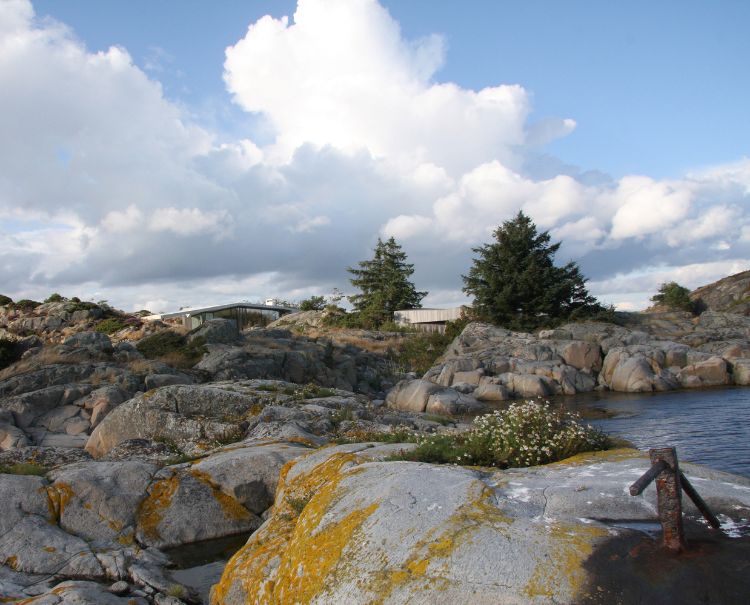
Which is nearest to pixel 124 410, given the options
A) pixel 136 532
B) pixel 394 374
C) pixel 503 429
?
pixel 136 532

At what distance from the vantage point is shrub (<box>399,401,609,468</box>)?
8289mm

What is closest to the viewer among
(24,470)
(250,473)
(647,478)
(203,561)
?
(647,478)

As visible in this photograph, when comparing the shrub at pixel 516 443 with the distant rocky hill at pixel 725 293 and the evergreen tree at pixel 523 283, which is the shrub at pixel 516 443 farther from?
the distant rocky hill at pixel 725 293

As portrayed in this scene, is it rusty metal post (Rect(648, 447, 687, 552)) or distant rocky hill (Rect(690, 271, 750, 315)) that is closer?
rusty metal post (Rect(648, 447, 687, 552))

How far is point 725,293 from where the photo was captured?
6994 centimetres

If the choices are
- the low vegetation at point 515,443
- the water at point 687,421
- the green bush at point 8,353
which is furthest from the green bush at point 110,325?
the low vegetation at point 515,443

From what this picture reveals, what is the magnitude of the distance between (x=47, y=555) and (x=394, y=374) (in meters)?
38.5

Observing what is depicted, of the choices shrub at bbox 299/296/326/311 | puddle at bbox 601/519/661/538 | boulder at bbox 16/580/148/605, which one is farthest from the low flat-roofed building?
puddle at bbox 601/519/661/538

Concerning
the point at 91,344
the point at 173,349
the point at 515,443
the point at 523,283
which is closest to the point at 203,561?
the point at 515,443

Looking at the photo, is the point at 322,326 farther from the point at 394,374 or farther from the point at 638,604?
the point at 638,604

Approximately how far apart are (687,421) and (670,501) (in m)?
21.4

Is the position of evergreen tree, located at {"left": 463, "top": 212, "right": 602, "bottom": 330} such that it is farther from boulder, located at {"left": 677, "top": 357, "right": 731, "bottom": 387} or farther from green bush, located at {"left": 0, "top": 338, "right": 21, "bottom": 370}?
green bush, located at {"left": 0, "top": 338, "right": 21, "bottom": 370}

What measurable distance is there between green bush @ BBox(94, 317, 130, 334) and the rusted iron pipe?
177 feet

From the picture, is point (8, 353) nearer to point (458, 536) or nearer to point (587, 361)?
point (458, 536)
